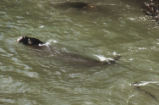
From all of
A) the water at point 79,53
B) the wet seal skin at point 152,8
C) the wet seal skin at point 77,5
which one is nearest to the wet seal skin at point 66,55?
the water at point 79,53

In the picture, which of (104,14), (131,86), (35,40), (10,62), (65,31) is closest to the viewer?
(131,86)

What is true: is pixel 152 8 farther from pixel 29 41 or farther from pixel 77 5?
pixel 29 41

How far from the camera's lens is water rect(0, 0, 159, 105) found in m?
5.90

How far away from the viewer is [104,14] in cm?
1123

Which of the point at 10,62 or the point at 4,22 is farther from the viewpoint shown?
the point at 4,22

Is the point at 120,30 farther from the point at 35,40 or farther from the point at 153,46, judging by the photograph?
the point at 35,40

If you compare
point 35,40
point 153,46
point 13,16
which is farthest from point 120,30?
point 13,16

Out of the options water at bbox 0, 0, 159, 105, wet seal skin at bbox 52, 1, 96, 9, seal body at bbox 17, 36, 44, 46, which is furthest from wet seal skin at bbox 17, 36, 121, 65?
wet seal skin at bbox 52, 1, 96, 9

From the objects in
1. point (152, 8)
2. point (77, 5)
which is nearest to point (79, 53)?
point (77, 5)

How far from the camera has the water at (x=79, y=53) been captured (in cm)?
590

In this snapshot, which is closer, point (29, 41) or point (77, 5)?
point (29, 41)

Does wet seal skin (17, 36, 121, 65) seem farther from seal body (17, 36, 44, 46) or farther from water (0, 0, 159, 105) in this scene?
water (0, 0, 159, 105)

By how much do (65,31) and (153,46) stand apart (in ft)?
8.69

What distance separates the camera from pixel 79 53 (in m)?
7.89
